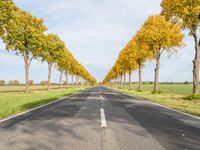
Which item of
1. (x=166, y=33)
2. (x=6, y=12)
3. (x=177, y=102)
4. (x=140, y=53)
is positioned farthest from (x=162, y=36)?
(x=6, y=12)

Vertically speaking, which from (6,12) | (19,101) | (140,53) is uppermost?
(6,12)

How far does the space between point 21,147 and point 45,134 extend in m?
1.48

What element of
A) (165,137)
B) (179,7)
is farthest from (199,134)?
(179,7)

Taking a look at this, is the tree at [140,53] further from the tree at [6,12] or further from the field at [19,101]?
the tree at [6,12]

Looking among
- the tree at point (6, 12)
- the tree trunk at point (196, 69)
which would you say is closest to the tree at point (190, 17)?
the tree trunk at point (196, 69)

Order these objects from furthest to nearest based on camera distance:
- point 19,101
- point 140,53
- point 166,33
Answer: point 140,53, point 166,33, point 19,101

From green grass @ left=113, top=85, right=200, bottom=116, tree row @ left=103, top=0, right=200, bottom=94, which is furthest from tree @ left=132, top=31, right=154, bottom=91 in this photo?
green grass @ left=113, top=85, right=200, bottom=116

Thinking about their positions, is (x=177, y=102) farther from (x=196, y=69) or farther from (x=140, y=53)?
(x=140, y=53)

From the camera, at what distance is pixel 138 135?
7152mm

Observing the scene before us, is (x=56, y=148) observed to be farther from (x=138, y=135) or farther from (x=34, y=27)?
(x=34, y=27)

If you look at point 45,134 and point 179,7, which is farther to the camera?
point 179,7

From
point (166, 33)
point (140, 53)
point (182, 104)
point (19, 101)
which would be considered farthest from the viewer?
point (140, 53)

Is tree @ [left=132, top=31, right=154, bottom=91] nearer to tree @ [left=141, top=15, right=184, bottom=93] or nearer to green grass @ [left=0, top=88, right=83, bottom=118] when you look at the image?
tree @ [left=141, top=15, right=184, bottom=93]

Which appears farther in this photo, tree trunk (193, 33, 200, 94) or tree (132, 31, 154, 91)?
tree (132, 31, 154, 91)
